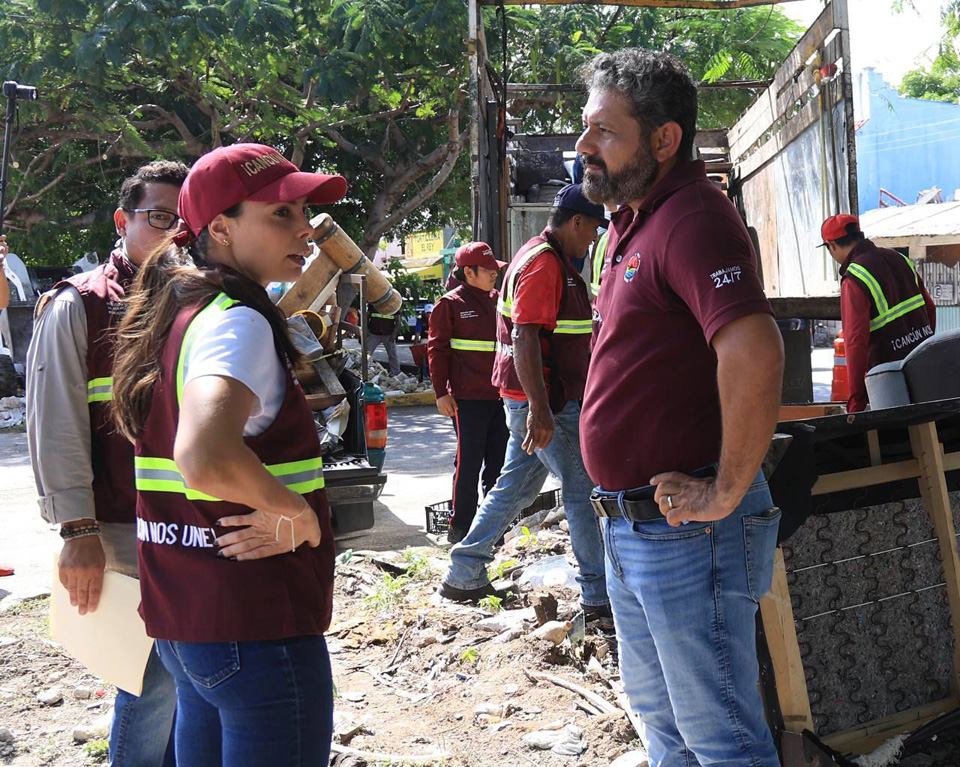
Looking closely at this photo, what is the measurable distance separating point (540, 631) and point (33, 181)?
15703 mm

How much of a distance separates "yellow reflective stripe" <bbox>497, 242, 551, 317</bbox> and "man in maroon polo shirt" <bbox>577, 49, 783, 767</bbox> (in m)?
2.25

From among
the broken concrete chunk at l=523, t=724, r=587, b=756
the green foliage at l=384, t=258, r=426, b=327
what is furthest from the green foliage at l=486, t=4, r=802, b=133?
the broken concrete chunk at l=523, t=724, r=587, b=756

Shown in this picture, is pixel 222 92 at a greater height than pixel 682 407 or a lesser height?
greater

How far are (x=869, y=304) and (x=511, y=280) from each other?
77.0 inches

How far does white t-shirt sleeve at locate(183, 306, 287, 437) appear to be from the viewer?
5.76 feet

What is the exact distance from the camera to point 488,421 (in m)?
6.66

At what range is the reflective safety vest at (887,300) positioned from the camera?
207 inches

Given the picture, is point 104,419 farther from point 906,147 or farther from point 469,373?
point 906,147

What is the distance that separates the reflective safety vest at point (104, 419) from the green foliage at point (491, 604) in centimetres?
253

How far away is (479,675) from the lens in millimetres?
4242

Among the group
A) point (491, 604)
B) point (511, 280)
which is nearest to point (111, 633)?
point (491, 604)

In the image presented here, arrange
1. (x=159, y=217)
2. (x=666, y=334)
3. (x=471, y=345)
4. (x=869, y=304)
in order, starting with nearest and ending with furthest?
(x=666, y=334), (x=159, y=217), (x=869, y=304), (x=471, y=345)

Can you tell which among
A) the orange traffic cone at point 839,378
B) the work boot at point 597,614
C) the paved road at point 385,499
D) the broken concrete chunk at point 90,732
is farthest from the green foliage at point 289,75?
the broken concrete chunk at point 90,732

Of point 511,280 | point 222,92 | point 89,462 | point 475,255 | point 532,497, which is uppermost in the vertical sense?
point 222,92
